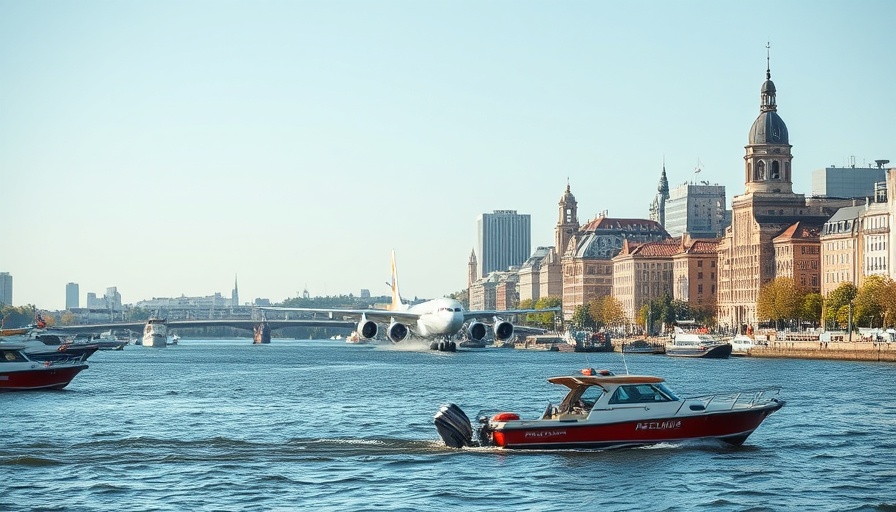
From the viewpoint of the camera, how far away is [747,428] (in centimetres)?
5425

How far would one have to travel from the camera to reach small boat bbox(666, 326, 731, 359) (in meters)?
169

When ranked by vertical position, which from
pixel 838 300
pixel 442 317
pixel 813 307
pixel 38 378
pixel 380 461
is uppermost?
pixel 838 300

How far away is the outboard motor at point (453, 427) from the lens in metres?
53.8

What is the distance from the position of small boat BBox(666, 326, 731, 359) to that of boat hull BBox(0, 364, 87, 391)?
304ft

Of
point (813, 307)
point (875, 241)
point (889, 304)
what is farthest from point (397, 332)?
point (875, 241)

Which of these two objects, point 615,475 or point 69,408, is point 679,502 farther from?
point 69,408

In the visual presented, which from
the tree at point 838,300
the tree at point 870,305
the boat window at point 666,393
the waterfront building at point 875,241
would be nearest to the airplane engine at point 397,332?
the tree at point 870,305

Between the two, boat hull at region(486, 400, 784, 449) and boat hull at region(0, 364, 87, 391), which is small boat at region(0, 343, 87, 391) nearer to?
boat hull at region(0, 364, 87, 391)

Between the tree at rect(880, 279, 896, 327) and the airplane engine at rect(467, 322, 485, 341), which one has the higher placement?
the tree at rect(880, 279, 896, 327)

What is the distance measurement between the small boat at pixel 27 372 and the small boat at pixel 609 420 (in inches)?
1606

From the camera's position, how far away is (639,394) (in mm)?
52594

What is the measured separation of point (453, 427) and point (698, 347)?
406 ft

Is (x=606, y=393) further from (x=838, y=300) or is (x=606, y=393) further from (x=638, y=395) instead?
(x=838, y=300)

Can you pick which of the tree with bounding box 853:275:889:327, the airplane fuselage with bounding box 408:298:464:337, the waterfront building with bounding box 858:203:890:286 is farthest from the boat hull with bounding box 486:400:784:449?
the waterfront building with bounding box 858:203:890:286
